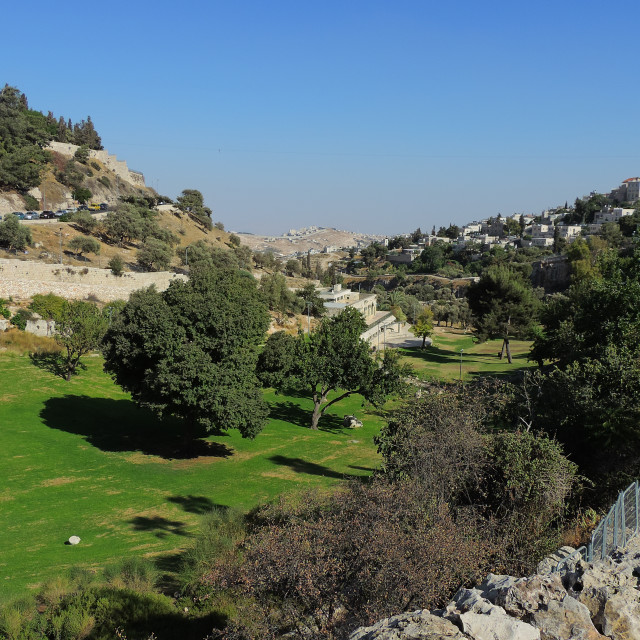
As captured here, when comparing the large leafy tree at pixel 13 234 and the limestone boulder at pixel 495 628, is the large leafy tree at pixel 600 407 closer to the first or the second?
the limestone boulder at pixel 495 628

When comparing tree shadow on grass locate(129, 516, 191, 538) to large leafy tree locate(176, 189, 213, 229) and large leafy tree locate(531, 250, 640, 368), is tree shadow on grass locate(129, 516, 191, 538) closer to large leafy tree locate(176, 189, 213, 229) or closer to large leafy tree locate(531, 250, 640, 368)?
large leafy tree locate(531, 250, 640, 368)

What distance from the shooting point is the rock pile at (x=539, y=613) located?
7.09 metres

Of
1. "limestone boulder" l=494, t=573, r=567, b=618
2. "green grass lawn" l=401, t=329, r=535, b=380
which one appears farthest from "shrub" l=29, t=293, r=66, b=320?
"limestone boulder" l=494, t=573, r=567, b=618

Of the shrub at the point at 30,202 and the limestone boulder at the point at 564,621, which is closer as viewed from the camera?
the limestone boulder at the point at 564,621

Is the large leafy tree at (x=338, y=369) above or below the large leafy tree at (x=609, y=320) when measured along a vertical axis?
below

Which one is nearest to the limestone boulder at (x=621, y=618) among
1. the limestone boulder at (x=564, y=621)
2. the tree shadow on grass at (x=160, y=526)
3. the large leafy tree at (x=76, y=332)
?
the limestone boulder at (x=564, y=621)

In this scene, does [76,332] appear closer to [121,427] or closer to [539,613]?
[121,427]

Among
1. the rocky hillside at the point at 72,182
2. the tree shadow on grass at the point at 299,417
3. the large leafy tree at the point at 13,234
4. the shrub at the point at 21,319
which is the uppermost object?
the rocky hillside at the point at 72,182

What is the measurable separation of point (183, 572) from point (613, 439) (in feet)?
47.9

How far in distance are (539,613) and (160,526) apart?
59.0ft

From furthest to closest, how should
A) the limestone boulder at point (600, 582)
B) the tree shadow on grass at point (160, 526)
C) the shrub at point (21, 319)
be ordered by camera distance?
the shrub at point (21, 319) < the tree shadow on grass at point (160, 526) < the limestone boulder at point (600, 582)

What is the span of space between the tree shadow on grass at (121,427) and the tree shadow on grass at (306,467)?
3.16m

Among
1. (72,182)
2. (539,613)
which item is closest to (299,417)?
(539,613)

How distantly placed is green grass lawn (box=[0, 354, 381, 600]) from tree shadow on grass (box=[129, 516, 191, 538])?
0.08 meters
